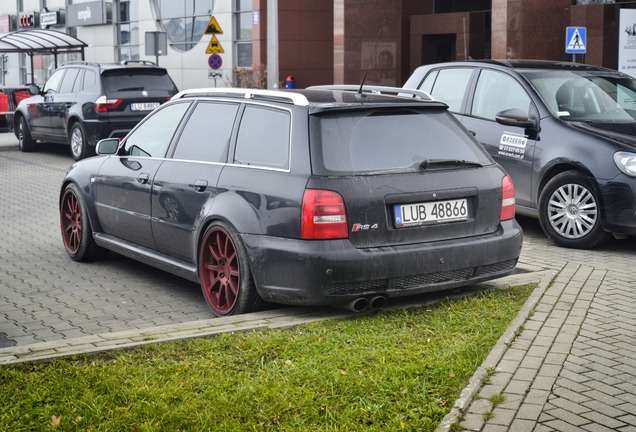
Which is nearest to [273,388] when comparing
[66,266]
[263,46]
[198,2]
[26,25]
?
[66,266]

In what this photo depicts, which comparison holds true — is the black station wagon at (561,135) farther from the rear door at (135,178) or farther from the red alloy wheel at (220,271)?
the red alloy wheel at (220,271)

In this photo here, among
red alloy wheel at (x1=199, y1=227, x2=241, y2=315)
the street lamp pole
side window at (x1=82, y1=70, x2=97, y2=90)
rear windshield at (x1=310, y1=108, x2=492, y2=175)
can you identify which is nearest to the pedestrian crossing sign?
the street lamp pole

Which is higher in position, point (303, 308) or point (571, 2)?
point (571, 2)

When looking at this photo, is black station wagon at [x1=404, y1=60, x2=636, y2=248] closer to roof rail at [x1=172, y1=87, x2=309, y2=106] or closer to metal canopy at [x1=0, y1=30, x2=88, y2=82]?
roof rail at [x1=172, y1=87, x2=309, y2=106]

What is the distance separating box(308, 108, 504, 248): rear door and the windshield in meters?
3.39

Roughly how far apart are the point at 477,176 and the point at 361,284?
1204mm

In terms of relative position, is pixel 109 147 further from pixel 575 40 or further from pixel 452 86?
pixel 575 40

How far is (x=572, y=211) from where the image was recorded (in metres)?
8.98

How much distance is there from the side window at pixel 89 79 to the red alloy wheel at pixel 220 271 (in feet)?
39.6

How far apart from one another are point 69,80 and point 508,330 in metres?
14.9

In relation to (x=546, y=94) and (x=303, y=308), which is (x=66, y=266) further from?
(x=546, y=94)

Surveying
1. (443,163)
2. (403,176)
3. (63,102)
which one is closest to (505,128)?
(443,163)

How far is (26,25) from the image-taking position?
171 feet

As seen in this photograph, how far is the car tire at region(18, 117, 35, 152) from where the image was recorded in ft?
68.1
